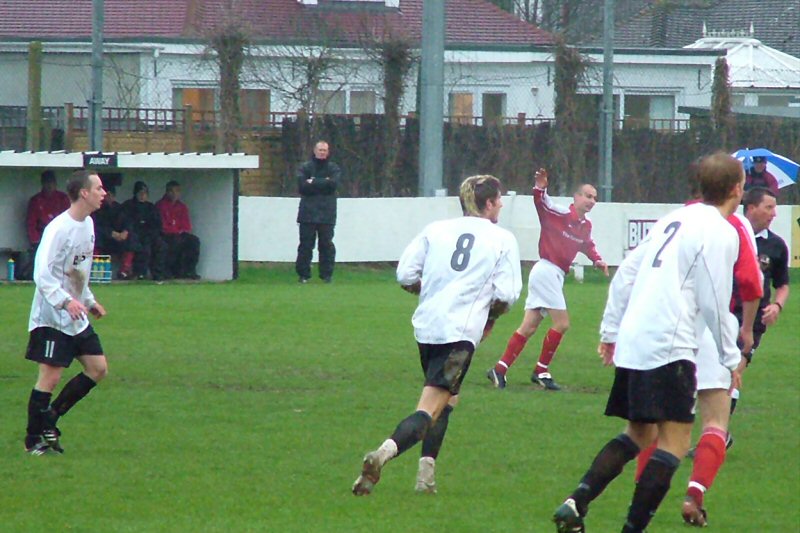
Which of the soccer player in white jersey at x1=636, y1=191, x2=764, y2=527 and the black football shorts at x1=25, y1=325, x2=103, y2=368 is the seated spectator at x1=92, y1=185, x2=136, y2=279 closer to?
the black football shorts at x1=25, y1=325, x2=103, y2=368

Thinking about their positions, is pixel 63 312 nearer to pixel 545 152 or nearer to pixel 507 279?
pixel 507 279

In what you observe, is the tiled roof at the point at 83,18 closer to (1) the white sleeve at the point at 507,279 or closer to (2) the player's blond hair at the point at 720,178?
(1) the white sleeve at the point at 507,279

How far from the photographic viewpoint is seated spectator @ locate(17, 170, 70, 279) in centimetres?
2058

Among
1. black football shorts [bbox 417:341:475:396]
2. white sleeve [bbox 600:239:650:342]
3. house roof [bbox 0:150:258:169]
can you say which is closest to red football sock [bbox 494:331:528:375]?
black football shorts [bbox 417:341:475:396]

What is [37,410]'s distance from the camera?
8789 millimetres

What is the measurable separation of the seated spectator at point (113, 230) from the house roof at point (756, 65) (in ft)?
83.6

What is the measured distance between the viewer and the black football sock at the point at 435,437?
25.8 ft

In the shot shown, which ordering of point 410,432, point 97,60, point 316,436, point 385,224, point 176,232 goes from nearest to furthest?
point 410,432
point 316,436
point 97,60
point 176,232
point 385,224

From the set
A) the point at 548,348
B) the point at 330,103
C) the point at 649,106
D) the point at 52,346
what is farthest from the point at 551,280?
the point at 649,106

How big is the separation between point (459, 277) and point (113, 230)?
14.2 metres

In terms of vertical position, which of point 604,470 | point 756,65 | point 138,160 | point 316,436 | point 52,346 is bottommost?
point 316,436

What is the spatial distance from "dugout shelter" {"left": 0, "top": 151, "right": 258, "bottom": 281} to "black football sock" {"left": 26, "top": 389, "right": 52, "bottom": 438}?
12066mm

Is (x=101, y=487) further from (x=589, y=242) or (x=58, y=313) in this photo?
(x=589, y=242)

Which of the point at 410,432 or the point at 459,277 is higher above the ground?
the point at 459,277
